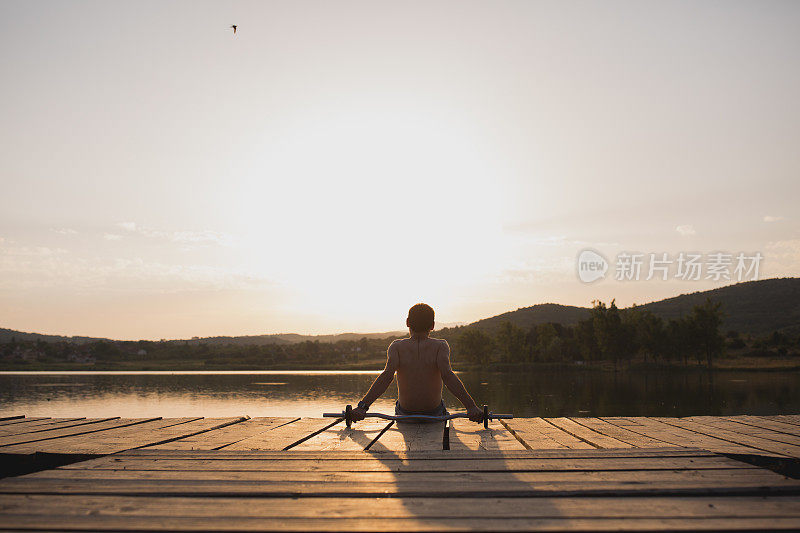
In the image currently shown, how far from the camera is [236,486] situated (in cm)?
386

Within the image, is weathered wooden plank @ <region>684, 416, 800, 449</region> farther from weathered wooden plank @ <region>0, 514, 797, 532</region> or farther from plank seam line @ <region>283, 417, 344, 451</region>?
plank seam line @ <region>283, 417, 344, 451</region>

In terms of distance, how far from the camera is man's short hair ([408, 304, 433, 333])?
8.27 metres

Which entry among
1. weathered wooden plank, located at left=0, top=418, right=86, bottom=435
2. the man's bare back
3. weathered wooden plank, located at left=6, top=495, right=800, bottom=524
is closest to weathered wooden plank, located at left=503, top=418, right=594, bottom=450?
the man's bare back

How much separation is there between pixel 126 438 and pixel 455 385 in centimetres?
453

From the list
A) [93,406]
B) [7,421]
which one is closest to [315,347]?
[93,406]

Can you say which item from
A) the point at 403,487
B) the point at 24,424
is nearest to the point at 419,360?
the point at 403,487

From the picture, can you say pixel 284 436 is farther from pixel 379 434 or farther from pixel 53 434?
pixel 53 434

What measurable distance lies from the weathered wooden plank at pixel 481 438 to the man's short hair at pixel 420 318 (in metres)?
1.56

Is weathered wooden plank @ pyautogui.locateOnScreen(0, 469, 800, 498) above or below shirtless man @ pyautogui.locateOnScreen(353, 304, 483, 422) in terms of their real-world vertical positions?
below

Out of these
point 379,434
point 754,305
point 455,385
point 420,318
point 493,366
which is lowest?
point 493,366

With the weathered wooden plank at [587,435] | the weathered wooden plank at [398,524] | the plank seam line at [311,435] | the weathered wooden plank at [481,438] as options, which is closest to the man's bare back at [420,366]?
the weathered wooden plank at [481,438]

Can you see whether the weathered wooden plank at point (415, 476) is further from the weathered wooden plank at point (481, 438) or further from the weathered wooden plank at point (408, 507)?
the weathered wooden plank at point (481, 438)

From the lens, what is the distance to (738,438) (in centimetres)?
703

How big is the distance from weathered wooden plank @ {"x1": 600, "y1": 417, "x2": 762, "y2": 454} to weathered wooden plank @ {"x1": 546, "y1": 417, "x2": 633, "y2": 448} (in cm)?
66
